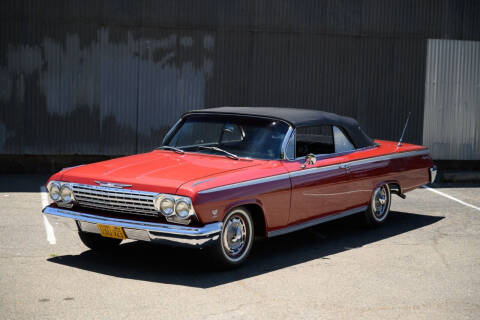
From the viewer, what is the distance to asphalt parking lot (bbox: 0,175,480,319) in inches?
232

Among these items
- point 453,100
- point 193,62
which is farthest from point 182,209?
point 453,100

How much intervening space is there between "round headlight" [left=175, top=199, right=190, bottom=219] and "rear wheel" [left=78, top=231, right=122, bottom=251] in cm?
144

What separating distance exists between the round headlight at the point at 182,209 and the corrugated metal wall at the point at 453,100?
365 inches

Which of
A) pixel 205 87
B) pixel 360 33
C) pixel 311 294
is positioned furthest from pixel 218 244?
pixel 360 33

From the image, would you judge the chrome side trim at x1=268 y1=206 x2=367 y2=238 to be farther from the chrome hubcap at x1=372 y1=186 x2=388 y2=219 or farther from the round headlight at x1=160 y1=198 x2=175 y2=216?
the round headlight at x1=160 y1=198 x2=175 y2=216

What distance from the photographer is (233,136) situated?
8.08 metres

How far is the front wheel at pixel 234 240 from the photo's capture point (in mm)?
6910

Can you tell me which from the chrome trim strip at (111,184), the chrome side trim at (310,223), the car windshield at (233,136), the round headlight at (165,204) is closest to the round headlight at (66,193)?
the chrome trim strip at (111,184)

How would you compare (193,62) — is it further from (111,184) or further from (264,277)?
(264,277)

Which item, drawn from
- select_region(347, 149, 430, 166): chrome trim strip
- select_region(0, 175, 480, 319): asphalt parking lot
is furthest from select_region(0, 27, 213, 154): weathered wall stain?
select_region(347, 149, 430, 166): chrome trim strip

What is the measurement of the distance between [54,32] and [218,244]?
7.96m

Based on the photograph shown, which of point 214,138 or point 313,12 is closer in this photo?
point 214,138

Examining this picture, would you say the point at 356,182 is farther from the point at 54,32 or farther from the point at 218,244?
the point at 54,32

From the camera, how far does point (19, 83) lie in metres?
13.4
